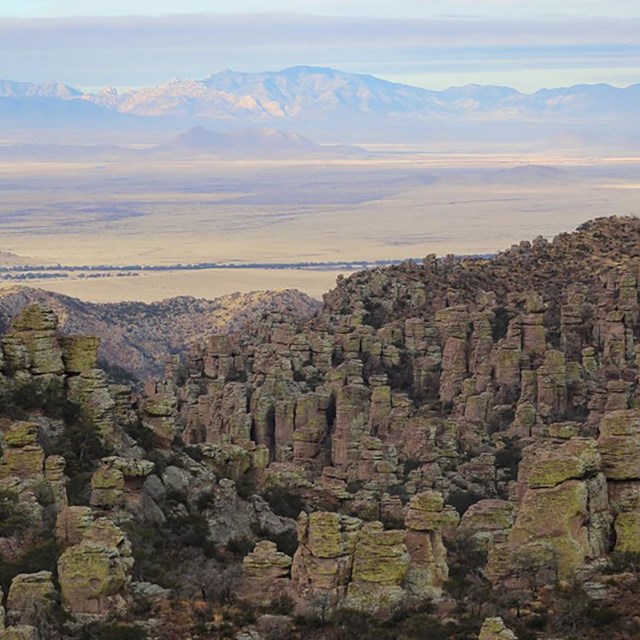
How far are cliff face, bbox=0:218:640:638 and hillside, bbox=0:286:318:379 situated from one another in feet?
91.2

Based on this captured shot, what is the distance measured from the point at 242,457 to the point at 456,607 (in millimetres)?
13841

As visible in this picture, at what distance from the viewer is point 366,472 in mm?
49312

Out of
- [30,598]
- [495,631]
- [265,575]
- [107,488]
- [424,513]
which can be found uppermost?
[424,513]

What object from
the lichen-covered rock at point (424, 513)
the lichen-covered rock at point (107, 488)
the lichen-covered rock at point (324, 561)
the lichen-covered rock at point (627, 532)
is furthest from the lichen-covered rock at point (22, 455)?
the lichen-covered rock at point (627, 532)

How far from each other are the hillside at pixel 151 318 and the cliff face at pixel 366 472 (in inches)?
1095

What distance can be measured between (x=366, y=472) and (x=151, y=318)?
61916mm

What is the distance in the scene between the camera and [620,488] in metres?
28.6

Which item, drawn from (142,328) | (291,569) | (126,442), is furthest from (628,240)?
(291,569)

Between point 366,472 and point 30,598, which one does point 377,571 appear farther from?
point 366,472

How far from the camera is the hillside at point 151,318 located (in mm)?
96438

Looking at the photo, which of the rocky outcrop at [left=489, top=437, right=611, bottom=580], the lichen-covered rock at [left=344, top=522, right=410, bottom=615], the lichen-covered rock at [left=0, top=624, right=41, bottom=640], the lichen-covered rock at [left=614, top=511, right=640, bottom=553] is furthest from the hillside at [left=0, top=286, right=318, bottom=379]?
the lichen-covered rock at [left=0, top=624, right=41, bottom=640]

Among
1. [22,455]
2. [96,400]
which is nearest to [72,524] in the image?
[22,455]

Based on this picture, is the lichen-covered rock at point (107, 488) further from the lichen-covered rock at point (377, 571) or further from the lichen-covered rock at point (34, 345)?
the lichen-covered rock at point (377, 571)

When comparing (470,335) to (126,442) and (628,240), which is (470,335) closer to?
(628,240)
